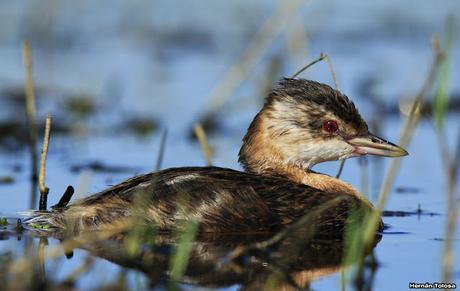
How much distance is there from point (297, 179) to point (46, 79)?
6.94m

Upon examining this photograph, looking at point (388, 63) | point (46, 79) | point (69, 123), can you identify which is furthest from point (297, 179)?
point (388, 63)

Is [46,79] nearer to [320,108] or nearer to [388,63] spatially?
[388,63]

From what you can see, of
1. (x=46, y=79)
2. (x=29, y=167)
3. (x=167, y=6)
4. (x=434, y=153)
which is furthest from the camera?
(x=167, y=6)

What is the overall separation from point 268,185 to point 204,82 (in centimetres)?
744

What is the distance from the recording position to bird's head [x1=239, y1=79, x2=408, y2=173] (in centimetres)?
852

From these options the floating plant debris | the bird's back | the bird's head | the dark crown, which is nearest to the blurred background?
the floating plant debris

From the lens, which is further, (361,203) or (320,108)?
(320,108)

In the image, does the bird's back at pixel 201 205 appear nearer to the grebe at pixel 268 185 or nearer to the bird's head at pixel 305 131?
the grebe at pixel 268 185

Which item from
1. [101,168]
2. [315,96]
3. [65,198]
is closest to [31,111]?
[101,168]

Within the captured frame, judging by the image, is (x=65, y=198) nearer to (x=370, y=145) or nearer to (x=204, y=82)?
(x=370, y=145)

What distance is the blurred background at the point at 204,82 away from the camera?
9.73 m

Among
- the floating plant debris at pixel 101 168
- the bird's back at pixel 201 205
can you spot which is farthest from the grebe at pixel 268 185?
the floating plant debris at pixel 101 168

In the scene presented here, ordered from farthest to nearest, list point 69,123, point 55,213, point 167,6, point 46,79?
point 167,6, point 46,79, point 69,123, point 55,213

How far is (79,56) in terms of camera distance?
16453mm
